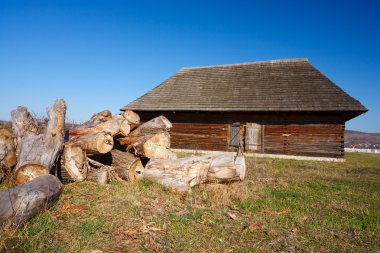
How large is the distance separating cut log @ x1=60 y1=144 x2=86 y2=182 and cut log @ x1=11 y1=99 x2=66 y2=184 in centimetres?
28

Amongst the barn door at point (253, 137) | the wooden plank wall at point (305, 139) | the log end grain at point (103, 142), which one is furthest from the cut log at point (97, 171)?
the wooden plank wall at point (305, 139)

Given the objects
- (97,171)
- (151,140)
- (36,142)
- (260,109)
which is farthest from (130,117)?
(260,109)

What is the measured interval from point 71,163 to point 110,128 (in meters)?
1.35

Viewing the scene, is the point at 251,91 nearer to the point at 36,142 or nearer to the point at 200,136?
the point at 200,136

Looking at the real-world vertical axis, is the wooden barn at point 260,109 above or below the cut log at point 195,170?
above

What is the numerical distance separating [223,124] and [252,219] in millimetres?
11887

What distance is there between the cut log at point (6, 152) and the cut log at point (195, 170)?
291 cm

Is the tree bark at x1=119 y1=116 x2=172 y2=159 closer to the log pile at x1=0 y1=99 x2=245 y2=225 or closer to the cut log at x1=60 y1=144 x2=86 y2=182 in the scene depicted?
the log pile at x1=0 y1=99 x2=245 y2=225

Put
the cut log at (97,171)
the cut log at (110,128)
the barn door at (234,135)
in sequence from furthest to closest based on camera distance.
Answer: the barn door at (234,135)
the cut log at (110,128)
the cut log at (97,171)

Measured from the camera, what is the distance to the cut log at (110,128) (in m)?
6.59

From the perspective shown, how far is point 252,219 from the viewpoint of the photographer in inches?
170

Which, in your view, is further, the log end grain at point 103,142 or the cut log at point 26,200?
the log end grain at point 103,142

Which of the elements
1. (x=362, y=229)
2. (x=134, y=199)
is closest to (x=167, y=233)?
(x=134, y=199)

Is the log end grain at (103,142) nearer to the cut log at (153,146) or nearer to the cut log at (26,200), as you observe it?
the cut log at (153,146)
